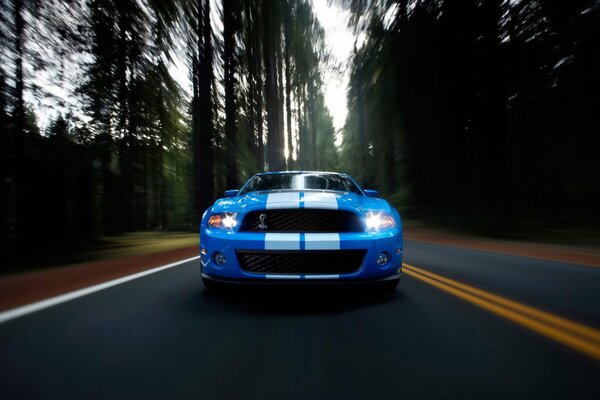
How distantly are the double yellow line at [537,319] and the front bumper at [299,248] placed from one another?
857mm

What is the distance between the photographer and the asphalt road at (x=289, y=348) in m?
1.75

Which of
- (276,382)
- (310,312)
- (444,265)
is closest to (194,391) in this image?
(276,382)

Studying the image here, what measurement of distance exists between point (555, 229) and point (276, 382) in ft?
38.6

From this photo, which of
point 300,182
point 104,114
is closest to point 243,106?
point 104,114

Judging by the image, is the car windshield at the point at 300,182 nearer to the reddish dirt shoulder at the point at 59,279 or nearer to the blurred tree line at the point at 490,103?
the reddish dirt shoulder at the point at 59,279

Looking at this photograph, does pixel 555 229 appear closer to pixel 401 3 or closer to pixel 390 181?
pixel 401 3

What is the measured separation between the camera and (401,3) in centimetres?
1608

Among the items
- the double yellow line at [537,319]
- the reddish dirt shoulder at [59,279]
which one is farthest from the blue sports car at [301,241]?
the reddish dirt shoulder at [59,279]

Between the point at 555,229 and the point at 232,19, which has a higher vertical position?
the point at 232,19

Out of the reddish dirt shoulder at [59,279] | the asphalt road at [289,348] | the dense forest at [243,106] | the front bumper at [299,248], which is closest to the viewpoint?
the asphalt road at [289,348]

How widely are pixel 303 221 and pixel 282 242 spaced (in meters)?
0.33

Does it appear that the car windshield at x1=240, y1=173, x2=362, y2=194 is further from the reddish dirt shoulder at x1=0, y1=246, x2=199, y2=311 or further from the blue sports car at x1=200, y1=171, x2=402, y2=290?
the reddish dirt shoulder at x1=0, y1=246, x2=199, y2=311

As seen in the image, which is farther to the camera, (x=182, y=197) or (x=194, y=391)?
(x=182, y=197)

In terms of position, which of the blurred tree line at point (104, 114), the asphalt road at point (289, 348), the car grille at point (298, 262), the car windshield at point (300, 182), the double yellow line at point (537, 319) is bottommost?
the double yellow line at point (537, 319)
